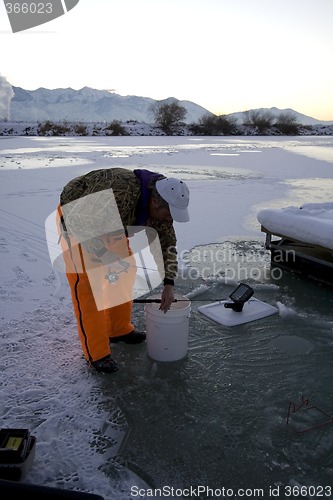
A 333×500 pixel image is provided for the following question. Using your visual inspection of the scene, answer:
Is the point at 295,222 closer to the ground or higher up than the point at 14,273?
higher up

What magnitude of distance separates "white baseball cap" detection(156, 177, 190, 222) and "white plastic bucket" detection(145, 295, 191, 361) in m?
0.65

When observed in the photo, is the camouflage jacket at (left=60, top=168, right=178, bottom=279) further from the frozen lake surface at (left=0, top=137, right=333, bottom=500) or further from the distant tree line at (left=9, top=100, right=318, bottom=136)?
the distant tree line at (left=9, top=100, right=318, bottom=136)

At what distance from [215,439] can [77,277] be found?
120 cm

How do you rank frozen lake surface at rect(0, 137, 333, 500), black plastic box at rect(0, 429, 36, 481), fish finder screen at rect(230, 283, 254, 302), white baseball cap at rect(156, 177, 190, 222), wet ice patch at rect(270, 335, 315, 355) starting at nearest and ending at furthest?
black plastic box at rect(0, 429, 36, 481) < frozen lake surface at rect(0, 137, 333, 500) < white baseball cap at rect(156, 177, 190, 222) < wet ice patch at rect(270, 335, 315, 355) < fish finder screen at rect(230, 283, 254, 302)

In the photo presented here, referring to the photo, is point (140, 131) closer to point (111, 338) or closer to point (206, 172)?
point (206, 172)

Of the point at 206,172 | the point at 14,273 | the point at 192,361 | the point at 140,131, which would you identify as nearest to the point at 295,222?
the point at 192,361

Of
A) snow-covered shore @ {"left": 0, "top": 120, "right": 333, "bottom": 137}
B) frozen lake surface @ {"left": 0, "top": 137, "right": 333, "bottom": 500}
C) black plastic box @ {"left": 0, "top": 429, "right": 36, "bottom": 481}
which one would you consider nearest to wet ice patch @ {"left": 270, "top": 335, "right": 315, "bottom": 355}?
frozen lake surface @ {"left": 0, "top": 137, "right": 333, "bottom": 500}

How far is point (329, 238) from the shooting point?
12.4ft

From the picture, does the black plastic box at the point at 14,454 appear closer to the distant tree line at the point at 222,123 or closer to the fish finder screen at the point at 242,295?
the fish finder screen at the point at 242,295

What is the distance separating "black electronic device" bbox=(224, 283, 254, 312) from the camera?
3316mm

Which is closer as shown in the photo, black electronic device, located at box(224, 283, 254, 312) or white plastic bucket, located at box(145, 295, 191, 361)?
white plastic bucket, located at box(145, 295, 191, 361)

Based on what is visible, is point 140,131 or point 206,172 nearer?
point 206,172

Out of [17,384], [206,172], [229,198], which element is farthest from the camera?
[206,172]

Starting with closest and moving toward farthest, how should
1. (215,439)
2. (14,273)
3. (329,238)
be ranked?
(215,439) < (329,238) < (14,273)
